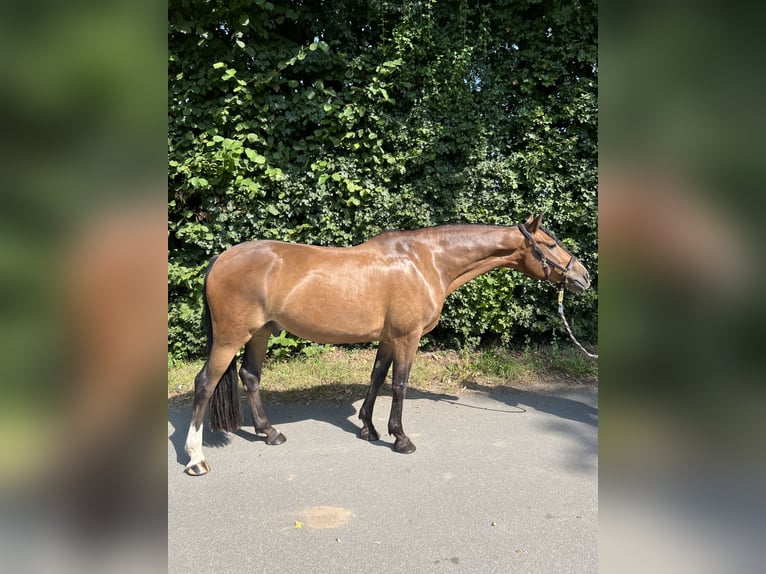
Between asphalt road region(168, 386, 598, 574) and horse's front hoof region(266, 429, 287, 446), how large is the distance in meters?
0.07

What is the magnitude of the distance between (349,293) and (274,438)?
4.41 ft

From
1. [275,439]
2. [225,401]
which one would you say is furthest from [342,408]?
[225,401]

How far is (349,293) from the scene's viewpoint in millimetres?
3375

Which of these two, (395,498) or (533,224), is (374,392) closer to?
(395,498)

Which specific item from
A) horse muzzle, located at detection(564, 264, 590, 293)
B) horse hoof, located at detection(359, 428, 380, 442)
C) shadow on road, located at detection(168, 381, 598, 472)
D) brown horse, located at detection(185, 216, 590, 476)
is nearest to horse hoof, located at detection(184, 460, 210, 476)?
brown horse, located at detection(185, 216, 590, 476)

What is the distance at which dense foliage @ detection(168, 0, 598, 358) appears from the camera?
5.53 meters

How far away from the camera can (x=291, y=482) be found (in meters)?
3.00

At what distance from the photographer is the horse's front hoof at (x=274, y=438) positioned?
11.8 ft

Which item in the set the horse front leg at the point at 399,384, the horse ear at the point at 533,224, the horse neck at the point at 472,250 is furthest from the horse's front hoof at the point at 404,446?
the horse ear at the point at 533,224
